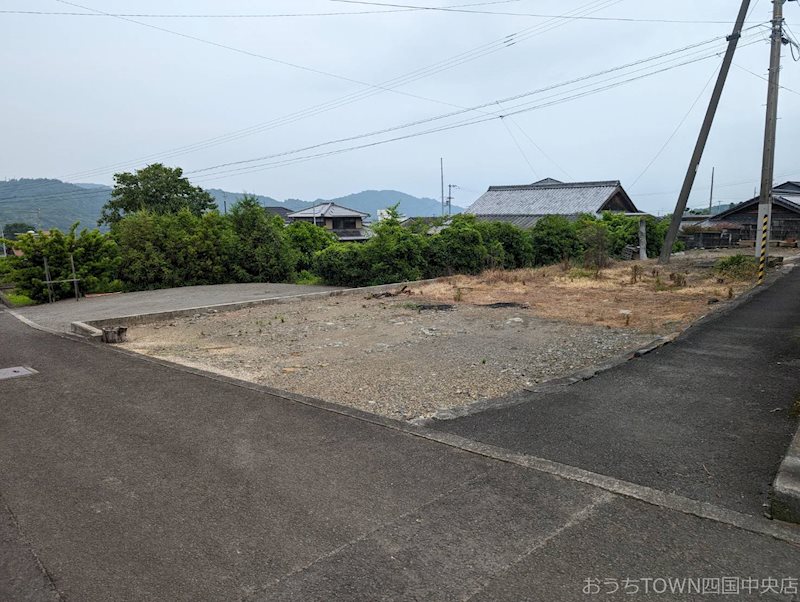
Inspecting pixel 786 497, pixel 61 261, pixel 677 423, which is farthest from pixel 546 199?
pixel 786 497

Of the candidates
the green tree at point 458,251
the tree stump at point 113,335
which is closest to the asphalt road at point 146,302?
the tree stump at point 113,335

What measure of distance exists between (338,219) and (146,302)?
38.3 meters

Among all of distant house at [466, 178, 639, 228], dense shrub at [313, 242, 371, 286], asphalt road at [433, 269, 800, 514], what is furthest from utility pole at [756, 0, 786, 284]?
distant house at [466, 178, 639, 228]

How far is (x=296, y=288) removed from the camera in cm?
1534

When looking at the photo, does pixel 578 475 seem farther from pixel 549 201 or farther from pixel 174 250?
pixel 549 201

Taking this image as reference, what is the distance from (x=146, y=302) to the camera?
12.9 m

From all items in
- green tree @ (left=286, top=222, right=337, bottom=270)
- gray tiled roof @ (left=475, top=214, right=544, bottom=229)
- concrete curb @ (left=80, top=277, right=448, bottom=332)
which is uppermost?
gray tiled roof @ (left=475, top=214, right=544, bottom=229)

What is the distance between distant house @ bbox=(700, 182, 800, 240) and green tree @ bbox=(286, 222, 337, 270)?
2520 cm

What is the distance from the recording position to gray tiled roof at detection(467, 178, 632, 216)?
32594 millimetres

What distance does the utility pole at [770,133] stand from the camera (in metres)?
13.9

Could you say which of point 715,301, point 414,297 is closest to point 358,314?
point 414,297

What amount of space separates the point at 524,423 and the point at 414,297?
8729mm

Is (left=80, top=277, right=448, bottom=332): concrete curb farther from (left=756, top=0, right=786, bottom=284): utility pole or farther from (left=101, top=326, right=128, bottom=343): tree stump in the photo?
(left=756, top=0, right=786, bottom=284): utility pole

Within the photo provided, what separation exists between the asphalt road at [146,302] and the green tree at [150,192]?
17207 mm
